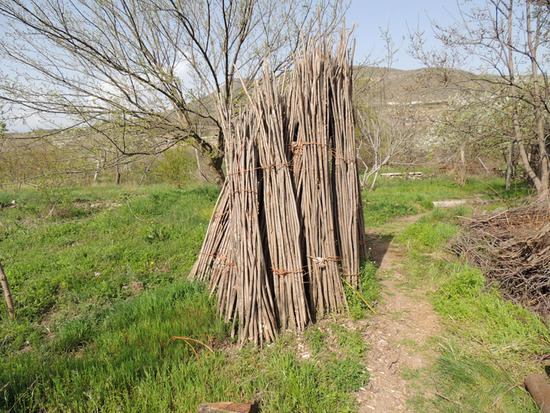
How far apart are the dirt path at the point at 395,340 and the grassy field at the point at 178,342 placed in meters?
0.10

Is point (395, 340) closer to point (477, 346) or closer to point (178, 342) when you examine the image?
point (477, 346)

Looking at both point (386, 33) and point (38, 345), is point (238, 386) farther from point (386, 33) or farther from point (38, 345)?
point (386, 33)

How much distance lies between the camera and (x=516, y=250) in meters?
3.51

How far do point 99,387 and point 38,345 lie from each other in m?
1.31

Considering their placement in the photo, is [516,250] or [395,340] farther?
[516,250]

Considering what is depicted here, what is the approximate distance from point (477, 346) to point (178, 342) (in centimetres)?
245

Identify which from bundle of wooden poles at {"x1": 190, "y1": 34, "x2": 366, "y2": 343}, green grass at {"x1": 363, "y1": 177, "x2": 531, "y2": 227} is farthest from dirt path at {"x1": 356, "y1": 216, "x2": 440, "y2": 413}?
green grass at {"x1": 363, "y1": 177, "x2": 531, "y2": 227}

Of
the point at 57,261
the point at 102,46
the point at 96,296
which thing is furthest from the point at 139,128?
the point at 96,296

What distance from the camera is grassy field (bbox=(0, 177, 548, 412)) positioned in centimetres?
220

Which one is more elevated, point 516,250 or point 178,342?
point 516,250

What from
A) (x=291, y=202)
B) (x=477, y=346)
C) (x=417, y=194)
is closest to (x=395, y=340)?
(x=477, y=346)

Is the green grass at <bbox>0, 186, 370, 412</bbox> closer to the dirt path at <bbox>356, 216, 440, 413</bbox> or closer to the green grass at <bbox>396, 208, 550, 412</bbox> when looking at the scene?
the dirt path at <bbox>356, 216, 440, 413</bbox>

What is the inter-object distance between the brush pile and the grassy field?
22cm

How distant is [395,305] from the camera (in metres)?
3.48
